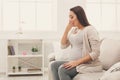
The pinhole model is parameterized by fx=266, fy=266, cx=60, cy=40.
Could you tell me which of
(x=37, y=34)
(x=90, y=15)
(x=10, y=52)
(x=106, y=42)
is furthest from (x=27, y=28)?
(x=106, y=42)

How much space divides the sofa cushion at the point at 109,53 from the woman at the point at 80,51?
0.20 meters

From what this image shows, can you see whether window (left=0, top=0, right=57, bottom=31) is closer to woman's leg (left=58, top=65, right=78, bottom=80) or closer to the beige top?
the beige top

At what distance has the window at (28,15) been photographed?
575 cm

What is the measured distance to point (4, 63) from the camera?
559 cm

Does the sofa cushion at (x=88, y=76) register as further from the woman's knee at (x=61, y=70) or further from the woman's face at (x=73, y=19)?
the woman's face at (x=73, y=19)

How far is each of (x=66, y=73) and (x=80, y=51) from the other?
0.35 metres

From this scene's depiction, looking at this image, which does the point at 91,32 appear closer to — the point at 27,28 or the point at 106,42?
the point at 106,42

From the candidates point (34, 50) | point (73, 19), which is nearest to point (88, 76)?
point (73, 19)

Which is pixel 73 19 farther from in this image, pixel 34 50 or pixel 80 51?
pixel 34 50

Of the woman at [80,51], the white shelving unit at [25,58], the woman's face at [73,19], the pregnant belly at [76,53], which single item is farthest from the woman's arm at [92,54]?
the white shelving unit at [25,58]

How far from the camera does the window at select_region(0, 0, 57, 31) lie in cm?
575

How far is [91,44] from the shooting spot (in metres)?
2.83

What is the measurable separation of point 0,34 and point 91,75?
3303 mm

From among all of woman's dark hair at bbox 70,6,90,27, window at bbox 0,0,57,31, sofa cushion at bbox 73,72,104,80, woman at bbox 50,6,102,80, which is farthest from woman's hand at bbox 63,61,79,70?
window at bbox 0,0,57,31
